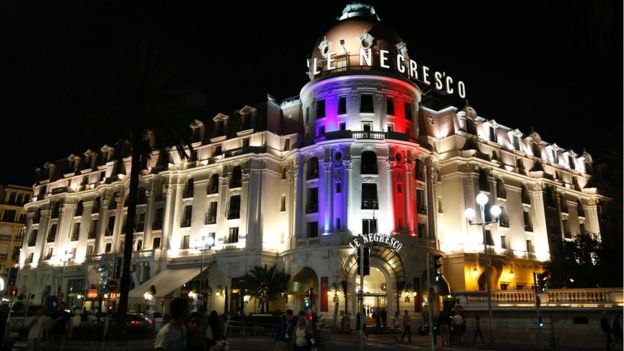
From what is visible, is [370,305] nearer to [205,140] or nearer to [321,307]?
[321,307]

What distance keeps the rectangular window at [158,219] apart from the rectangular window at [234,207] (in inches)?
402

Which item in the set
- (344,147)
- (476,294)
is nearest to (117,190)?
(344,147)

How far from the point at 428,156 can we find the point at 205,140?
25565 millimetres

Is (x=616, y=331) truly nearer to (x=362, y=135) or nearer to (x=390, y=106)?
→ (x=362, y=135)

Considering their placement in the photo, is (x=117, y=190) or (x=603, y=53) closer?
(x=603, y=53)

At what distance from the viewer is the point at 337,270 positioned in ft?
150

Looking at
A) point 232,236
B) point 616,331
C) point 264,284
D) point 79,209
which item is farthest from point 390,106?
point 79,209

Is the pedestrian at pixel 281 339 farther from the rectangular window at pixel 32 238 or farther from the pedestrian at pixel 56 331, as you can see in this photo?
the rectangular window at pixel 32 238

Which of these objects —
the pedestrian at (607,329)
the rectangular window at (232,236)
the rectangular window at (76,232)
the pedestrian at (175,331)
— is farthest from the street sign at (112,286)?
the rectangular window at (76,232)

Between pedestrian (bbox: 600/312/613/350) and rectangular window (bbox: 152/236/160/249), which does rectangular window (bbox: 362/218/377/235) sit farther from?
rectangular window (bbox: 152/236/160/249)

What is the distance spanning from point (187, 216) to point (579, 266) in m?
40.0

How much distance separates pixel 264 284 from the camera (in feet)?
151

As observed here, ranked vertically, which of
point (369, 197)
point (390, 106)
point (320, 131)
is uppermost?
point (390, 106)

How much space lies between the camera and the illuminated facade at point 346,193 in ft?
156
